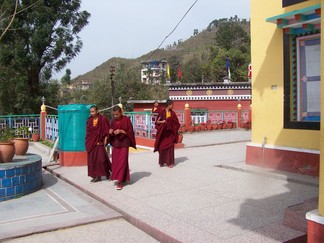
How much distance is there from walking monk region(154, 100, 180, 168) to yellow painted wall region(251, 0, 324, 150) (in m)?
1.94

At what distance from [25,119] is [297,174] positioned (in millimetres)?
11924

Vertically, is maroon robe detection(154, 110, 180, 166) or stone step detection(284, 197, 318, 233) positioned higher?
maroon robe detection(154, 110, 180, 166)

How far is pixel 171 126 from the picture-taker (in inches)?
344

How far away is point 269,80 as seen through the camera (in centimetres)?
753

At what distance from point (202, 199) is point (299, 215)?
69.5 inches

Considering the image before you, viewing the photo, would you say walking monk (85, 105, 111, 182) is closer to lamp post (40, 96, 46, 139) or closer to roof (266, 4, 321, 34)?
roof (266, 4, 321, 34)

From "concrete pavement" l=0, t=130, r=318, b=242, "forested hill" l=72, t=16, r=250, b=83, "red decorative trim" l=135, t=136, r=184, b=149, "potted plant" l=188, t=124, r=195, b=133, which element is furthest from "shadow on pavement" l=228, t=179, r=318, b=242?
"forested hill" l=72, t=16, r=250, b=83

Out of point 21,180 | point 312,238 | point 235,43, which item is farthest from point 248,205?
point 235,43

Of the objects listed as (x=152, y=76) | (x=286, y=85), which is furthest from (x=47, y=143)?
(x=152, y=76)

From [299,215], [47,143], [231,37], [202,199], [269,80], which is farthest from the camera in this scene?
[231,37]

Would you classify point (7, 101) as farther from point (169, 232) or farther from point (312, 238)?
point (312, 238)

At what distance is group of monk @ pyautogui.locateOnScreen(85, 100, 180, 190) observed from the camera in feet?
21.4

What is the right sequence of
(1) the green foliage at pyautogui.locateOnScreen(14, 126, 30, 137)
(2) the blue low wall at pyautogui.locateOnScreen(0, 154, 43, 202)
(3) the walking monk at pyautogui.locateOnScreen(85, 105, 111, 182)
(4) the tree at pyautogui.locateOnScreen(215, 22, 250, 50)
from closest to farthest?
1. (2) the blue low wall at pyautogui.locateOnScreen(0, 154, 43, 202)
2. (3) the walking monk at pyautogui.locateOnScreen(85, 105, 111, 182)
3. (1) the green foliage at pyautogui.locateOnScreen(14, 126, 30, 137)
4. (4) the tree at pyautogui.locateOnScreen(215, 22, 250, 50)

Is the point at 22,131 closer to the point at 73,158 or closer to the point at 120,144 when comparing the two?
the point at 73,158
